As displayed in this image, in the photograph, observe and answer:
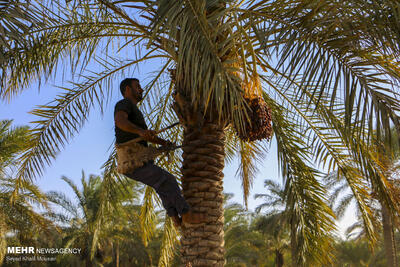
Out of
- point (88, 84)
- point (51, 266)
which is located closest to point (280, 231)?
point (51, 266)

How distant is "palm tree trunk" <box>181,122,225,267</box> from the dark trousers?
1.17 feet

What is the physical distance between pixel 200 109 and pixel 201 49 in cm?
110

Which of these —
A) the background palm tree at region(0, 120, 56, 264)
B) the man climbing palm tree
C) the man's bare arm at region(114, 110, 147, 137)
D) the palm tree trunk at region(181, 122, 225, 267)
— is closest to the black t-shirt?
the man climbing palm tree

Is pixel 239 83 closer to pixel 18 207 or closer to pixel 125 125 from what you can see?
pixel 125 125

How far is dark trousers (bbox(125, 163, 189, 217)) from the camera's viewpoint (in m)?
4.61

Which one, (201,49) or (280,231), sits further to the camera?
(280,231)

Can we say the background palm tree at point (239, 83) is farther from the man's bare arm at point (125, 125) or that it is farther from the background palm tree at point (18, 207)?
the background palm tree at point (18, 207)

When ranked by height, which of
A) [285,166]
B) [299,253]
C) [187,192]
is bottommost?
[299,253]

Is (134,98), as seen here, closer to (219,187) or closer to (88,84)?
(219,187)

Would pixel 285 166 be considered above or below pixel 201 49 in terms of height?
below

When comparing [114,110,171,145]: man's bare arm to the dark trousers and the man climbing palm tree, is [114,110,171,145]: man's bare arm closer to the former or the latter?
the man climbing palm tree

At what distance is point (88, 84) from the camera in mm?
7422

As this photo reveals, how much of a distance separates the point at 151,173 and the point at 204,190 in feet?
2.51

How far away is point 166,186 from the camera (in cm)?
461
